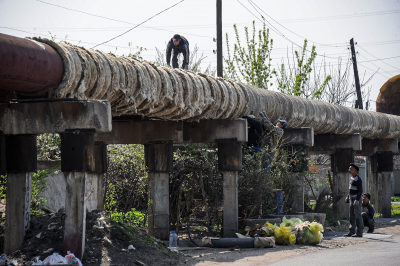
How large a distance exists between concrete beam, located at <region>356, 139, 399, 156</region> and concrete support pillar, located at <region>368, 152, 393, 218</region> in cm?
25

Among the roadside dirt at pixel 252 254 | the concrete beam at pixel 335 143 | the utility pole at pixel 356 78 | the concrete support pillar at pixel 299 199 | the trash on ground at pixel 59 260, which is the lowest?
the roadside dirt at pixel 252 254

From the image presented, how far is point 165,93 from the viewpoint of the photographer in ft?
26.6

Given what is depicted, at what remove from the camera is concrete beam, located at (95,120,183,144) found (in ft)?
33.5

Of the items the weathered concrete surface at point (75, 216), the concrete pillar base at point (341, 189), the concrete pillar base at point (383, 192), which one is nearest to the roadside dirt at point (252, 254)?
the weathered concrete surface at point (75, 216)

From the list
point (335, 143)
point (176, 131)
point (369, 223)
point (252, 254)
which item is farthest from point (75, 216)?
point (335, 143)

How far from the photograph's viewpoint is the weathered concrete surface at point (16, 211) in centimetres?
709

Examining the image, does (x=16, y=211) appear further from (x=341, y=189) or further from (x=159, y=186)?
(x=341, y=189)

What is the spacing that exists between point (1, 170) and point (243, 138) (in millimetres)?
4605

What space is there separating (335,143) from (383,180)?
458 cm

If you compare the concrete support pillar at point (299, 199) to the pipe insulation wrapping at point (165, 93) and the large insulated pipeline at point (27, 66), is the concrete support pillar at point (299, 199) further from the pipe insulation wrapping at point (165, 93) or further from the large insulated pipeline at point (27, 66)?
the large insulated pipeline at point (27, 66)

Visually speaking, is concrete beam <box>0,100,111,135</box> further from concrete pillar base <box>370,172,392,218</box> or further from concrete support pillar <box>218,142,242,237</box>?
concrete pillar base <box>370,172,392,218</box>

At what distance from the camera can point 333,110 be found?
13734mm

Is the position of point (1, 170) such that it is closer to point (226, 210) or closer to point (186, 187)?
point (226, 210)

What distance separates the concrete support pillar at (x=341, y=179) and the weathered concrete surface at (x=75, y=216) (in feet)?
33.6
